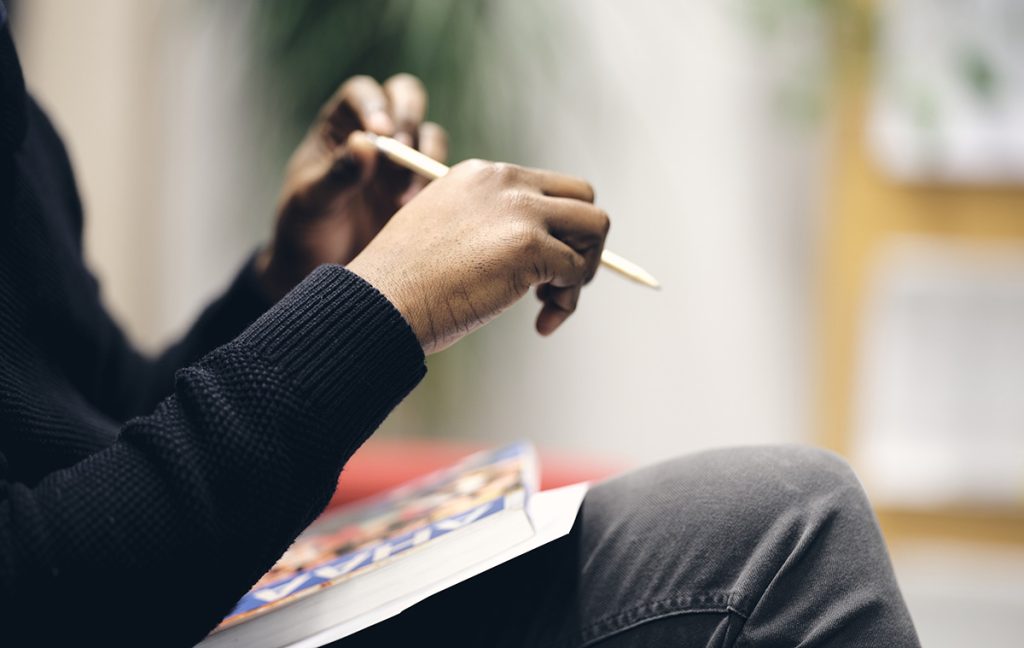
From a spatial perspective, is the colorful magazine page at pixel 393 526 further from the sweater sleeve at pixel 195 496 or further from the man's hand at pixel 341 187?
the man's hand at pixel 341 187

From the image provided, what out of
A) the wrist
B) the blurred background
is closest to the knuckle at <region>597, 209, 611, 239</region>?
the wrist

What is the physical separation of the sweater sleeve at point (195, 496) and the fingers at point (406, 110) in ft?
1.07

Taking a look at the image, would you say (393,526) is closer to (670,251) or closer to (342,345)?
(342,345)

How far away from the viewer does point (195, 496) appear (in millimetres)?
435

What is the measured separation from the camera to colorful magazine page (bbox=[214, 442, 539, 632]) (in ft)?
1.72

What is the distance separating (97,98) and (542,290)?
1346 mm

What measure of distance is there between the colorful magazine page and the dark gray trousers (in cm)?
4

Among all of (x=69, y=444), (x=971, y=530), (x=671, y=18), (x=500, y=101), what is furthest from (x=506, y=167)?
(x=971, y=530)

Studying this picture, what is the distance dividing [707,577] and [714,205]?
1.31 meters

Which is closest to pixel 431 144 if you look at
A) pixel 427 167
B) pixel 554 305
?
pixel 427 167

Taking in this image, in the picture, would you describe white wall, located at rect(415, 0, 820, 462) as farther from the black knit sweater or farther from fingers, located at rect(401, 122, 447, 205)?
the black knit sweater

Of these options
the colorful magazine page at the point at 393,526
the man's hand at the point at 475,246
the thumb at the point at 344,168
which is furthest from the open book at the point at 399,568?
the thumb at the point at 344,168

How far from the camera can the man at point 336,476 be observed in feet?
1.43

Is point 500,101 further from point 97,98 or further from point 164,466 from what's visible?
point 164,466
